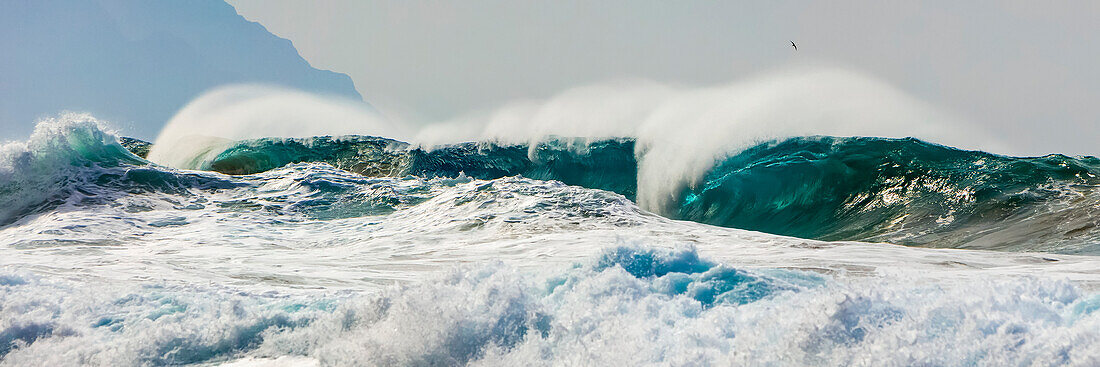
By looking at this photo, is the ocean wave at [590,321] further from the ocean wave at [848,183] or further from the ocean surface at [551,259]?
the ocean wave at [848,183]

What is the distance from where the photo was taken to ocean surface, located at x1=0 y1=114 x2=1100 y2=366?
268 cm

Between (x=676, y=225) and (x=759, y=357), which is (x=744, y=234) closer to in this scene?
(x=676, y=225)

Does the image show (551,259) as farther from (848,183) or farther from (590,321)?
(848,183)

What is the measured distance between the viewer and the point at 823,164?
10.9 m

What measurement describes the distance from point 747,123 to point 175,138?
1475 centimetres

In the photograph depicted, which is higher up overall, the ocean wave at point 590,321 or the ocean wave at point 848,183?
the ocean wave at point 848,183

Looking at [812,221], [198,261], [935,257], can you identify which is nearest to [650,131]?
[812,221]

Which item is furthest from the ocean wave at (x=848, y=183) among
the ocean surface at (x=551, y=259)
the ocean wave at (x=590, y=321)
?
the ocean wave at (x=590, y=321)

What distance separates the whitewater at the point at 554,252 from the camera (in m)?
2.72

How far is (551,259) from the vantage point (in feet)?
21.0

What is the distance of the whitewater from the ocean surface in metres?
0.02

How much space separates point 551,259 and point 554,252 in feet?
1.10

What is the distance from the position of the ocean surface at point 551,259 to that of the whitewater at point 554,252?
2 centimetres

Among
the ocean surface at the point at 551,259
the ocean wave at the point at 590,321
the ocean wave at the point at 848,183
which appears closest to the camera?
the ocean wave at the point at 590,321
